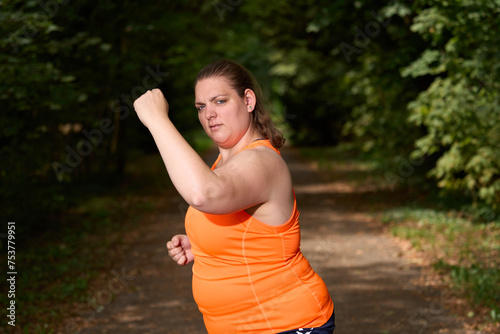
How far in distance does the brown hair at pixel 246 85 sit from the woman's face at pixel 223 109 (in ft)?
0.07

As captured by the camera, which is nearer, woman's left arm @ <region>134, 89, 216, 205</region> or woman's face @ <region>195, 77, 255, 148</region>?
woman's left arm @ <region>134, 89, 216, 205</region>

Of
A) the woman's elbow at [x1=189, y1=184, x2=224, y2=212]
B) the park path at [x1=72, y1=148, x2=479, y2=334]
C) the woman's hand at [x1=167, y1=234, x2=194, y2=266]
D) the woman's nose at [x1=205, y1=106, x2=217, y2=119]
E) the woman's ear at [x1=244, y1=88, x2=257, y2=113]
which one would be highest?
the woman's ear at [x1=244, y1=88, x2=257, y2=113]

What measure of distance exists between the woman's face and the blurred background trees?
0.53 meters

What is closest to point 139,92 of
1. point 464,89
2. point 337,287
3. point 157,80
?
point 157,80

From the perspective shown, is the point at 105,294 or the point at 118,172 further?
the point at 118,172

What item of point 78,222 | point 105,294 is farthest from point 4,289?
point 78,222

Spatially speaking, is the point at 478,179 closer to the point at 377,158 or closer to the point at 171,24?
the point at 377,158

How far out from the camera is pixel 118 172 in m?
17.2

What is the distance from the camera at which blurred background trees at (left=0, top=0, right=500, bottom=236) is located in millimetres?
7031

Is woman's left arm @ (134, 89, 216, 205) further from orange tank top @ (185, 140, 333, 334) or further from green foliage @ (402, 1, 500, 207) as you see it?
green foliage @ (402, 1, 500, 207)

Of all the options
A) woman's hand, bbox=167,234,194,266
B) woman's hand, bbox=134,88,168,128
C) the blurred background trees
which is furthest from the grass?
woman's hand, bbox=134,88,168,128

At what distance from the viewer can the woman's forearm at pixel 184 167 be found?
1.73 metres

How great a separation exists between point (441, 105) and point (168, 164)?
26.1ft

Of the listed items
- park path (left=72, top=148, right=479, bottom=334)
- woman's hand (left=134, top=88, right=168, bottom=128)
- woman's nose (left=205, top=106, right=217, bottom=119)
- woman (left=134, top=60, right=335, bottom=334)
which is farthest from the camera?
park path (left=72, top=148, right=479, bottom=334)
